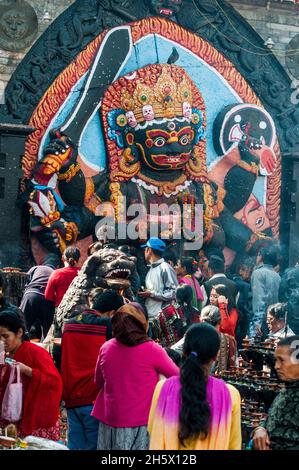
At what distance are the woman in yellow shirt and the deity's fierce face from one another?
10073 mm

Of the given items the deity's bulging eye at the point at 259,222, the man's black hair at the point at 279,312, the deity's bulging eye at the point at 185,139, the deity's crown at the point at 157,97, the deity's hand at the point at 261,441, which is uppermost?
the deity's crown at the point at 157,97

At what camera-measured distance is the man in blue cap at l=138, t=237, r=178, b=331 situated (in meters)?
12.0

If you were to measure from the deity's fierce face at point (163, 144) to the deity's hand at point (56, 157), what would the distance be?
3.53ft

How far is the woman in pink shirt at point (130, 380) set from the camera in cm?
743

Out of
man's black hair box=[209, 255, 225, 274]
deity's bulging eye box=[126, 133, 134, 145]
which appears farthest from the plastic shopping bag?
deity's bulging eye box=[126, 133, 134, 145]

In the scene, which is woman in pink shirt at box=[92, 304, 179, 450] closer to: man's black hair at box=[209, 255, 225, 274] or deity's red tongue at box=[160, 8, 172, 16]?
man's black hair at box=[209, 255, 225, 274]

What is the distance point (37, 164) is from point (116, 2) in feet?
8.93

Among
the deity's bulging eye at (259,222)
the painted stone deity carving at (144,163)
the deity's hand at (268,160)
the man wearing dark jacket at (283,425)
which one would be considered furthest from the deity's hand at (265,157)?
the man wearing dark jacket at (283,425)

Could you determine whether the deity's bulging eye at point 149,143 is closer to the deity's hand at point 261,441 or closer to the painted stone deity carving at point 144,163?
the painted stone deity carving at point 144,163

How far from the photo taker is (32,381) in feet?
24.9

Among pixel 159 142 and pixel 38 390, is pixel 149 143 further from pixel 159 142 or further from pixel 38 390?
pixel 38 390

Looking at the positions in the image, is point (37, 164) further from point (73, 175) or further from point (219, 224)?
point (219, 224)

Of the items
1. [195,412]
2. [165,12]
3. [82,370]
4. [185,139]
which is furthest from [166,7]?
[195,412]
